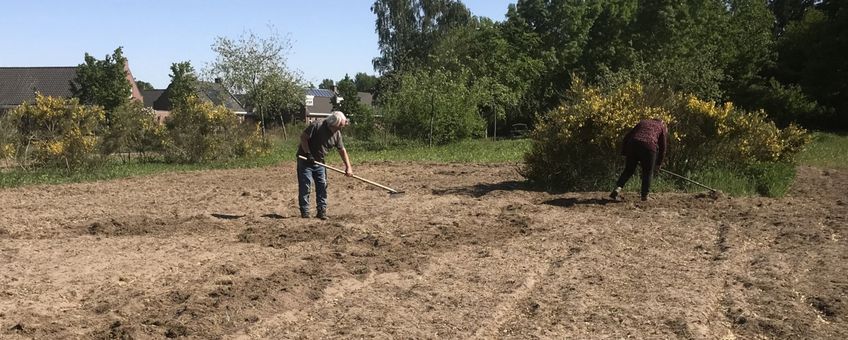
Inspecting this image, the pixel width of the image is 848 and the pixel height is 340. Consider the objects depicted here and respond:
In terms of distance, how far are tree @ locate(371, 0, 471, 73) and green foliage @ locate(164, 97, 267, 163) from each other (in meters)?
32.0

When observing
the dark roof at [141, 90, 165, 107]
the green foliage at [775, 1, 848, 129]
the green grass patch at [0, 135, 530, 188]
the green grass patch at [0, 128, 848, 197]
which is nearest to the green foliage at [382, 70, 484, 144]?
the green grass patch at [0, 128, 848, 197]

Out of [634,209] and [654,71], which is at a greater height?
[654,71]

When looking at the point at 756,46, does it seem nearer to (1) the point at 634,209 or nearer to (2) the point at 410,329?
(1) the point at 634,209

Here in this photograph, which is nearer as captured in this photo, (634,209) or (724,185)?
(634,209)

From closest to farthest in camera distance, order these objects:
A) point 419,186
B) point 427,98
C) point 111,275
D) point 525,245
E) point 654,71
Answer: point 111,275 → point 525,245 → point 419,186 → point 654,71 → point 427,98

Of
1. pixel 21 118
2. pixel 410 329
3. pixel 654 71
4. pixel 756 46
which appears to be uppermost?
pixel 756 46

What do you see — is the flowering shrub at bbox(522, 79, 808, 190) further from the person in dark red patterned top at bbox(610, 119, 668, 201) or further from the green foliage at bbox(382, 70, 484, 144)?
the green foliage at bbox(382, 70, 484, 144)

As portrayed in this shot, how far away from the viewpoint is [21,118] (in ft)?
53.8

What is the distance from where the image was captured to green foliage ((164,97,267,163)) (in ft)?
66.4

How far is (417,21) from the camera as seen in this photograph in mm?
52906

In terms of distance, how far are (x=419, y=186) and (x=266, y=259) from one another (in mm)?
6623

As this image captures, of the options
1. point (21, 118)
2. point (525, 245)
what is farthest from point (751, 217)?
point (21, 118)

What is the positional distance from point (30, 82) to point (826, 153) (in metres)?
48.1

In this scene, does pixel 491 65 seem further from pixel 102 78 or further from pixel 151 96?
pixel 151 96
